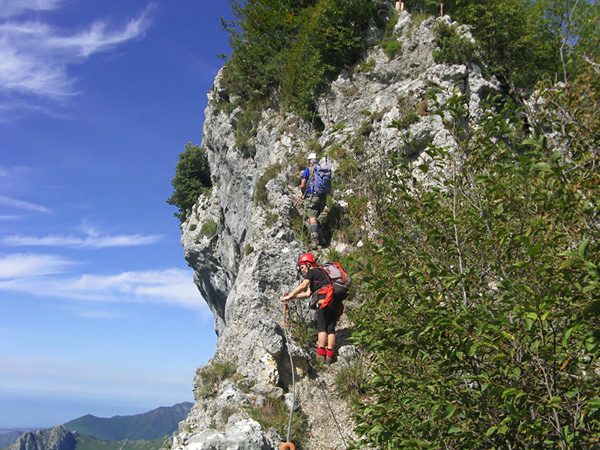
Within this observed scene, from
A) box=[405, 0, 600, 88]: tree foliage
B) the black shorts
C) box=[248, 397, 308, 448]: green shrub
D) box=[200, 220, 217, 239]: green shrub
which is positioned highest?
box=[405, 0, 600, 88]: tree foliage

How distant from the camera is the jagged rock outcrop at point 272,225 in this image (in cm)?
755

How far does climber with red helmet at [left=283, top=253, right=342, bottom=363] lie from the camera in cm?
844

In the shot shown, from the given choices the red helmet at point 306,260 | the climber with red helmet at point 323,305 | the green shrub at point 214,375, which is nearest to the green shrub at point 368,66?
the red helmet at point 306,260

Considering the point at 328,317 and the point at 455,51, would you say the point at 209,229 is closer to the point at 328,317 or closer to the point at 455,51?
the point at 455,51

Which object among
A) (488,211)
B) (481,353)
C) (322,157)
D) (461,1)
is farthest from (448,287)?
(461,1)

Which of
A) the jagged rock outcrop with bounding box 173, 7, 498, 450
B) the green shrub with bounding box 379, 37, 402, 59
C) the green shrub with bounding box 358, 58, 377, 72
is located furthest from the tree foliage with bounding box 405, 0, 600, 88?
the green shrub with bounding box 358, 58, 377, 72

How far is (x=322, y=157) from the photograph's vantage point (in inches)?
598

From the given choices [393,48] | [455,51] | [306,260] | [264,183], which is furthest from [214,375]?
[393,48]

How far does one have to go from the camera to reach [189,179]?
100 ft

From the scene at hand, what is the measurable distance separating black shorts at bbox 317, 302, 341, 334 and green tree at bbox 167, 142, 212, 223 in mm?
23005

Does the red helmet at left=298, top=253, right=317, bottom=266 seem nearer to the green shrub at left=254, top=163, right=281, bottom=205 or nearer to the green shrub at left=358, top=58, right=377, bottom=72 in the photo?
the green shrub at left=254, top=163, right=281, bottom=205

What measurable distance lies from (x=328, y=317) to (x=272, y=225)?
13.7ft

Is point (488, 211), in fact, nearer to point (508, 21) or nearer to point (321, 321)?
point (321, 321)

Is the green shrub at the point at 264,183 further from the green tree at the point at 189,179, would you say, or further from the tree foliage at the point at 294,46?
the green tree at the point at 189,179
